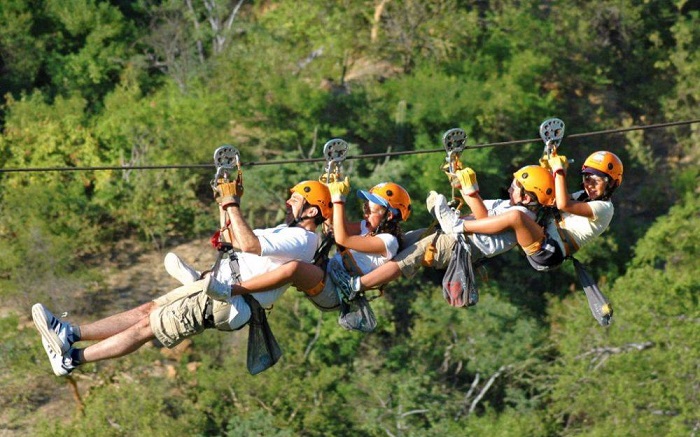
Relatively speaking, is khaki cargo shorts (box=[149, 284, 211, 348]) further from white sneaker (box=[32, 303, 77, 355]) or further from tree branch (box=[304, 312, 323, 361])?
tree branch (box=[304, 312, 323, 361])

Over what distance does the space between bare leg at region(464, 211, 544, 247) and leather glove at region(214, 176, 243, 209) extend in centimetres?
174

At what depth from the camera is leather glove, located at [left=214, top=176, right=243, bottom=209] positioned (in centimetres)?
1028

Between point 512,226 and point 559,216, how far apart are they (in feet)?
1.87

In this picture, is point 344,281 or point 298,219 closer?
point 298,219

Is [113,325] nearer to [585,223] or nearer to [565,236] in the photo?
[565,236]

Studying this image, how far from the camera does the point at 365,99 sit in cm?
2792

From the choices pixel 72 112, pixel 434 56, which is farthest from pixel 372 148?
pixel 72 112

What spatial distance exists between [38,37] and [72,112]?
305cm

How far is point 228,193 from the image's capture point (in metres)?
10.3

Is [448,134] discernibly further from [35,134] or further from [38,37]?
[38,37]

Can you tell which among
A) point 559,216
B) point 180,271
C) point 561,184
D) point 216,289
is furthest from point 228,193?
point 559,216

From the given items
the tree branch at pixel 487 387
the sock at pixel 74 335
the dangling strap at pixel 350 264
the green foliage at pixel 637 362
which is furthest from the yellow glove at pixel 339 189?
the tree branch at pixel 487 387

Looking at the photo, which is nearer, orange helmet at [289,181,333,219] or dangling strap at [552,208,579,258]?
orange helmet at [289,181,333,219]

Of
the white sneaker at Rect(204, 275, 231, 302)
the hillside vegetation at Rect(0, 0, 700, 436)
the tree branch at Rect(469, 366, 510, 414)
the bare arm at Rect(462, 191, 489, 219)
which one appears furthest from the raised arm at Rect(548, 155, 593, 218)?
the tree branch at Rect(469, 366, 510, 414)
